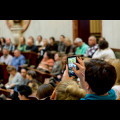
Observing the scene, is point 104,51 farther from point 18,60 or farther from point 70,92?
point 18,60

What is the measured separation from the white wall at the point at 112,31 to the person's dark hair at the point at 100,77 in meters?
3.85

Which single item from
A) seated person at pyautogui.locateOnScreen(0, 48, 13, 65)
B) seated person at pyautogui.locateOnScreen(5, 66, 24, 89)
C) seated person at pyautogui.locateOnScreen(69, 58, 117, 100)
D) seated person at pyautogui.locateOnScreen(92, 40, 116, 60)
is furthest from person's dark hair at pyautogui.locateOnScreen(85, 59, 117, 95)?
seated person at pyautogui.locateOnScreen(0, 48, 13, 65)

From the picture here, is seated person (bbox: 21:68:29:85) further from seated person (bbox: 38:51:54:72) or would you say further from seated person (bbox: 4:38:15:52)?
seated person (bbox: 4:38:15:52)

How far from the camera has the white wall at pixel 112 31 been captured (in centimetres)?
478


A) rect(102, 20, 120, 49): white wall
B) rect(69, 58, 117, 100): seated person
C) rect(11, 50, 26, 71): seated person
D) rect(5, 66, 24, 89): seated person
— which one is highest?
rect(102, 20, 120, 49): white wall

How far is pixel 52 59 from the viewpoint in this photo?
5.57m

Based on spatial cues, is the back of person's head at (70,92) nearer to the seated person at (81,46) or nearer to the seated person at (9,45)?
the seated person at (81,46)

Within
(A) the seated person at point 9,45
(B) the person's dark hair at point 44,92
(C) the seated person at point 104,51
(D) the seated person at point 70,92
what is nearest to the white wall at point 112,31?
(C) the seated person at point 104,51

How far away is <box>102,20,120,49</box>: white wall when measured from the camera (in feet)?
15.7

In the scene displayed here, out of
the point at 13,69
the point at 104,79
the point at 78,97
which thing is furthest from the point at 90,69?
the point at 13,69

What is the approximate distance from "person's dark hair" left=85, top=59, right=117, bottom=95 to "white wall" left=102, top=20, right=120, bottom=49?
3.85 meters

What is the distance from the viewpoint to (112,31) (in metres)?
5.01
